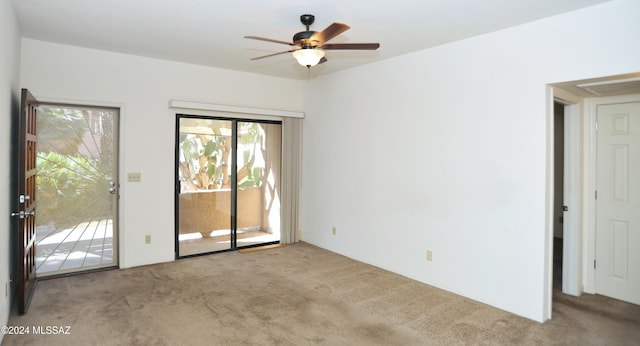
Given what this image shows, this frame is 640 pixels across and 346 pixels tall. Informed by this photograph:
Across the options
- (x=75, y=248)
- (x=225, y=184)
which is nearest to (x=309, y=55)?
(x=225, y=184)

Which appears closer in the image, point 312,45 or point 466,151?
point 312,45

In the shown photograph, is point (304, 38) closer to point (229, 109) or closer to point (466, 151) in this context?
point (466, 151)

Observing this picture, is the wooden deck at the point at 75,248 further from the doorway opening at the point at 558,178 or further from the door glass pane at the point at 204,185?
the doorway opening at the point at 558,178

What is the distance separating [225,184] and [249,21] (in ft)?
9.03

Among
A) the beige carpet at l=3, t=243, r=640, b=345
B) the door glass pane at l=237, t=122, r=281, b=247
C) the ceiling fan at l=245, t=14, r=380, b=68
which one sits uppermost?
the ceiling fan at l=245, t=14, r=380, b=68

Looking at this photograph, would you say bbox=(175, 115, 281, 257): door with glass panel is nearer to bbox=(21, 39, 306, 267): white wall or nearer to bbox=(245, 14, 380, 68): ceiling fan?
bbox=(21, 39, 306, 267): white wall

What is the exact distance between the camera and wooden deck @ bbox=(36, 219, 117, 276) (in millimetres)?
4326

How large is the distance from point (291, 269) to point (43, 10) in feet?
11.8

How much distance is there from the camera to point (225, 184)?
561cm

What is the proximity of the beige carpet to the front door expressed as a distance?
0.24 m

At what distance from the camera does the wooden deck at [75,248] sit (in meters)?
4.33

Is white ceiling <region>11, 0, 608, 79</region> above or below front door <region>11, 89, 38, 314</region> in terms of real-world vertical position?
above

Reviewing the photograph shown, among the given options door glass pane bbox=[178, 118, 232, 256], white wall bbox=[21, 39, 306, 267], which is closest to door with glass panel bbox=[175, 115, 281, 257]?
door glass pane bbox=[178, 118, 232, 256]

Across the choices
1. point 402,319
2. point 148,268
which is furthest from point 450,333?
point 148,268
